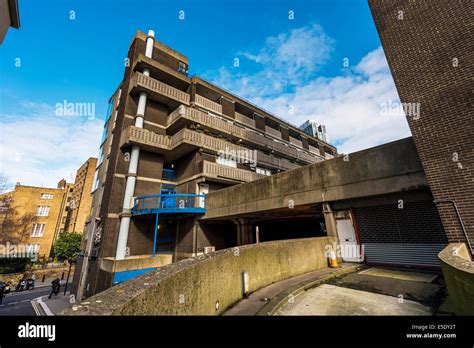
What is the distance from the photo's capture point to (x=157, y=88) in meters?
17.0

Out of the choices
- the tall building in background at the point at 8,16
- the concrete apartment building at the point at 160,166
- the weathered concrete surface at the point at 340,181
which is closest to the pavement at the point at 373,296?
the weathered concrete surface at the point at 340,181

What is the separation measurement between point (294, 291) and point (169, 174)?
52.1ft

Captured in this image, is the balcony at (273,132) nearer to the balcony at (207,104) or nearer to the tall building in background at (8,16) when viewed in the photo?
the balcony at (207,104)

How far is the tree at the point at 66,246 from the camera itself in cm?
3331

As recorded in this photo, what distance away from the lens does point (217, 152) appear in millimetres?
18047

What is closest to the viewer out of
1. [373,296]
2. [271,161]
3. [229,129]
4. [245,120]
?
[373,296]

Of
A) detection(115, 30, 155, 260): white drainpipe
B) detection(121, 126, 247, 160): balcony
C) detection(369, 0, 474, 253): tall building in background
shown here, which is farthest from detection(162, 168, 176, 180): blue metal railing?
detection(369, 0, 474, 253): tall building in background

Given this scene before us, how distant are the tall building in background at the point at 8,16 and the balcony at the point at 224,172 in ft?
36.9

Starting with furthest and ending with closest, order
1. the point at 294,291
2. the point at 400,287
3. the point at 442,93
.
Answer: the point at 442,93 → the point at 400,287 → the point at 294,291

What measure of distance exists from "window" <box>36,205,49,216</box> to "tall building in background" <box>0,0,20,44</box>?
4206cm

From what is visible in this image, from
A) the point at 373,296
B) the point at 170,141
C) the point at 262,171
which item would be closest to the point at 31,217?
the point at 170,141

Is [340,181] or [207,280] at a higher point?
[340,181]

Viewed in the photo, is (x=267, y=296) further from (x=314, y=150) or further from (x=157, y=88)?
(x=314, y=150)
